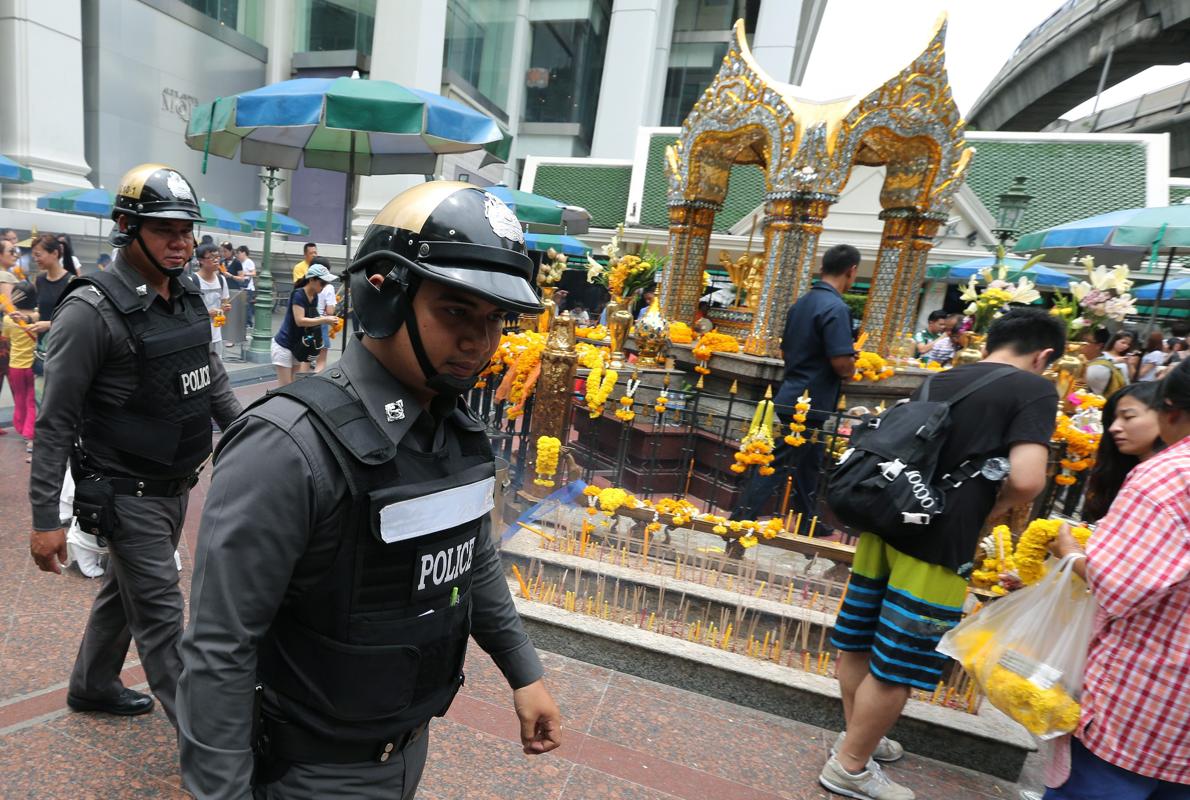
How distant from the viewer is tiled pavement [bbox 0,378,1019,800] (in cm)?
238

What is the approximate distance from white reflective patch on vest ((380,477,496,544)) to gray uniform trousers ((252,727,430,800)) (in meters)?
0.51

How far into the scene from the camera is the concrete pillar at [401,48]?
13836 mm

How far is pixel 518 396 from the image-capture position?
4.93m

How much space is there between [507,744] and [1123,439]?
9.49ft

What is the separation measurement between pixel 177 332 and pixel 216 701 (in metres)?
1.84

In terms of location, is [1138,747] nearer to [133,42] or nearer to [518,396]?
[518,396]

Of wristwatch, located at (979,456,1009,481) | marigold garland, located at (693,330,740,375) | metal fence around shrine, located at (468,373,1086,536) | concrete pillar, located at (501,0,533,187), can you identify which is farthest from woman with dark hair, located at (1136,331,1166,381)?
concrete pillar, located at (501,0,533,187)

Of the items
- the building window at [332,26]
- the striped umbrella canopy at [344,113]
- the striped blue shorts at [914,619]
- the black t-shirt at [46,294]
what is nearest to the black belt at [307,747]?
the striped blue shorts at [914,619]

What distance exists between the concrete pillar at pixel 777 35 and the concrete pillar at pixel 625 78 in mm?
3913

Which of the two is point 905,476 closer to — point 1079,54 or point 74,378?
point 74,378

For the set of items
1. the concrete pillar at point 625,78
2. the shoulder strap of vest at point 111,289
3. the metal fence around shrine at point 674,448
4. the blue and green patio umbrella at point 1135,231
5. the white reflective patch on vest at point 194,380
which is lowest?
the metal fence around shrine at point 674,448

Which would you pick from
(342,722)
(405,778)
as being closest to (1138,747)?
(405,778)

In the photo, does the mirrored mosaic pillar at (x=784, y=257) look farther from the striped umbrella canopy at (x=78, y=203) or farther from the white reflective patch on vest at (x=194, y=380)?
the striped umbrella canopy at (x=78, y=203)

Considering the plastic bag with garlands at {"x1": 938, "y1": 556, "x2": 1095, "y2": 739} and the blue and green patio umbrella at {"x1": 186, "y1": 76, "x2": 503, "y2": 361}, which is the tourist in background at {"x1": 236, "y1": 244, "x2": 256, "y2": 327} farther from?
the plastic bag with garlands at {"x1": 938, "y1": 556, "x2": 1095, "y2": 739}
